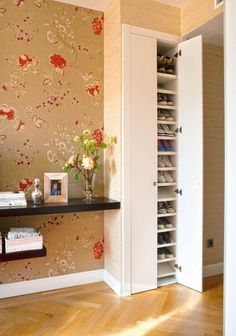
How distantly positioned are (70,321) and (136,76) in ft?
7.15

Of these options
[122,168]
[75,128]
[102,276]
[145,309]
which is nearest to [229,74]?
[122,168]

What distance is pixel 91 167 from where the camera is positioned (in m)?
2.59

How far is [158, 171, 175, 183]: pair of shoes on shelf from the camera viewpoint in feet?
9.40

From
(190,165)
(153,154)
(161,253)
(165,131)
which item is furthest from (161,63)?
(161,253)

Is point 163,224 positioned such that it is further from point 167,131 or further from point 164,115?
point 164,115

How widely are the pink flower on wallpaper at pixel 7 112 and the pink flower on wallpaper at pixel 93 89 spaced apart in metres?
0.80

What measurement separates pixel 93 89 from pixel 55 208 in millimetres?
1335

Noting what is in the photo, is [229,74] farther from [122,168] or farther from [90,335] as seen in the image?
[90,335]

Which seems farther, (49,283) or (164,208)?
(164,208)

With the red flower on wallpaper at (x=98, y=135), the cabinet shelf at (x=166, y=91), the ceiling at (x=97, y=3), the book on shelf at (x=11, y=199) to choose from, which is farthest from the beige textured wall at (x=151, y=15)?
the book on shelf at (x=11, y=199)

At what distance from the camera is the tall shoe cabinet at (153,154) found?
8.49ft

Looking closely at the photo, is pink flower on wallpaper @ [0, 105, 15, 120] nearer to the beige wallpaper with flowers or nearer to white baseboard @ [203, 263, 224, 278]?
the beige wallpaper with flowers

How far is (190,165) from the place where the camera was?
2717 millimetres

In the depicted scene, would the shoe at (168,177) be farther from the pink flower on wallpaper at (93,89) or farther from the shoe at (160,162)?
the pink flower on wallpaper at (93,89)
